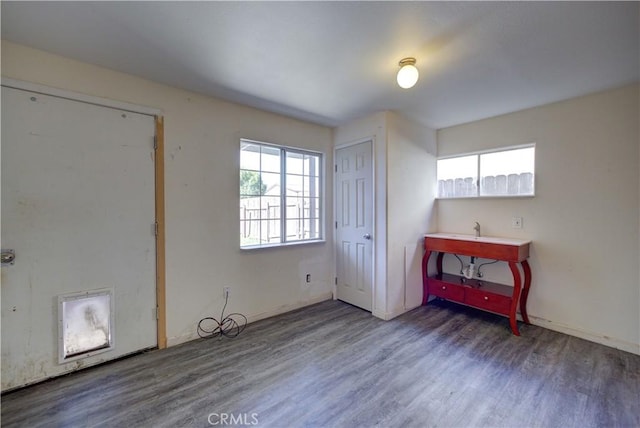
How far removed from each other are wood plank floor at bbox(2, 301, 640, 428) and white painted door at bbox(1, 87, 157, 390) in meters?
0.30

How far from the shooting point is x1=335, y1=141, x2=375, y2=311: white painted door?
131 inches

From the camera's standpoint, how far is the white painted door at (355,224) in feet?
11.0

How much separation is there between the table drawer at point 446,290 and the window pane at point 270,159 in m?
2.45

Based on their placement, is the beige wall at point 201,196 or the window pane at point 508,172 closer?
the beige wall at point 201,196

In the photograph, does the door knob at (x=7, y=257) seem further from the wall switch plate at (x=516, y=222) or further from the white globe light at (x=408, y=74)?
the wall switch plate at (x=516, y=222)

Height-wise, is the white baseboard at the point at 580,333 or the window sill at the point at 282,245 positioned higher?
the window sill at the point at 282,245

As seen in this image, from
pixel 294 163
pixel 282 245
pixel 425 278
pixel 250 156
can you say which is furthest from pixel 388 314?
pixel 250 156

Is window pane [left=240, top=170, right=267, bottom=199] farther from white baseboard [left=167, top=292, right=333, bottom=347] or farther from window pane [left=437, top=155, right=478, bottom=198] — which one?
window pane [left=437, top=155, right=478, bottom=198]

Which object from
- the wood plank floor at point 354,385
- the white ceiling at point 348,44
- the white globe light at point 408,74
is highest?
the white ceiling at point 348,44

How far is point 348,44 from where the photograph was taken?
1862mm

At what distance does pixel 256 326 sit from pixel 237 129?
7.02 feet

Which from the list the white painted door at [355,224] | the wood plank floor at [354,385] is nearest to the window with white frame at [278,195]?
the white painted door at [355,224]

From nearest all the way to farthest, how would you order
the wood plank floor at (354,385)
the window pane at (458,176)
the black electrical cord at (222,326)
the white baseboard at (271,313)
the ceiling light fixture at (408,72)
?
the wood plank floor at (354,385), the ceiling light fixture at (408,72), the white baseboard at (271,313), the black electrical cord at (222,326), the window pane at (458,176)

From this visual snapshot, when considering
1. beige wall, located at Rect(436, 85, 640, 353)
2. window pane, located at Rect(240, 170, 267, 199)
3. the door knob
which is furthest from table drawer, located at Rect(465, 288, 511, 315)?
the door knob
